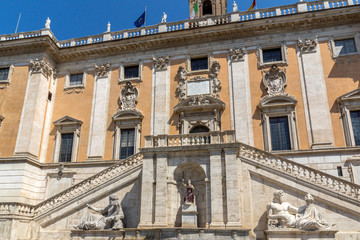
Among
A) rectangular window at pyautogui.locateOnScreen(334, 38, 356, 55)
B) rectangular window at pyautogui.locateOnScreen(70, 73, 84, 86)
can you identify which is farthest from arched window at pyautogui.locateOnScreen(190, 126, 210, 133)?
rectangular window at pyautogui.locateOnScreen(334, 38, 356, 55)

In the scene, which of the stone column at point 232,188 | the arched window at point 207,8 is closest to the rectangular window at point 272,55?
the stone column at point 232,188

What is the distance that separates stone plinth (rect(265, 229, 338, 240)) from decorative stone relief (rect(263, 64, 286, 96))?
9.12 m

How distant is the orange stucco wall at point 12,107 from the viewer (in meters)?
20.0

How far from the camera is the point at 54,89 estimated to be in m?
22.8

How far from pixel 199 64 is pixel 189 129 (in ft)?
15.9

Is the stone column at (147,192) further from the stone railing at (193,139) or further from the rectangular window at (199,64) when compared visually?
the rectangular window at (199,64)

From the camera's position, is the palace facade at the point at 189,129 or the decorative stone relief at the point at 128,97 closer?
the palace facade at the point at 189,129

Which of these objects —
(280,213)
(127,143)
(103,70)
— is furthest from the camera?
(103,70)

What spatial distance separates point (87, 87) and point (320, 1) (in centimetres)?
1675

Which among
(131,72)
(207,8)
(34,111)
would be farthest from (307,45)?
(34,111)

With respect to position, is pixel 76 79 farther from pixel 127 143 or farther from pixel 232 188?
pixel 232 188

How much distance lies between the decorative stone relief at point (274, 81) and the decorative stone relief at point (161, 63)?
21.8 feet

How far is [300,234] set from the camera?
11828 millimetres

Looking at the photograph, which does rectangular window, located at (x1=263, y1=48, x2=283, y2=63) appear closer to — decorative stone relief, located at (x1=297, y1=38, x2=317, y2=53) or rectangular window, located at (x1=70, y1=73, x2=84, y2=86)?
decorative stone relief, located at (x1=297, y1=38, x2=317, y2=53)
